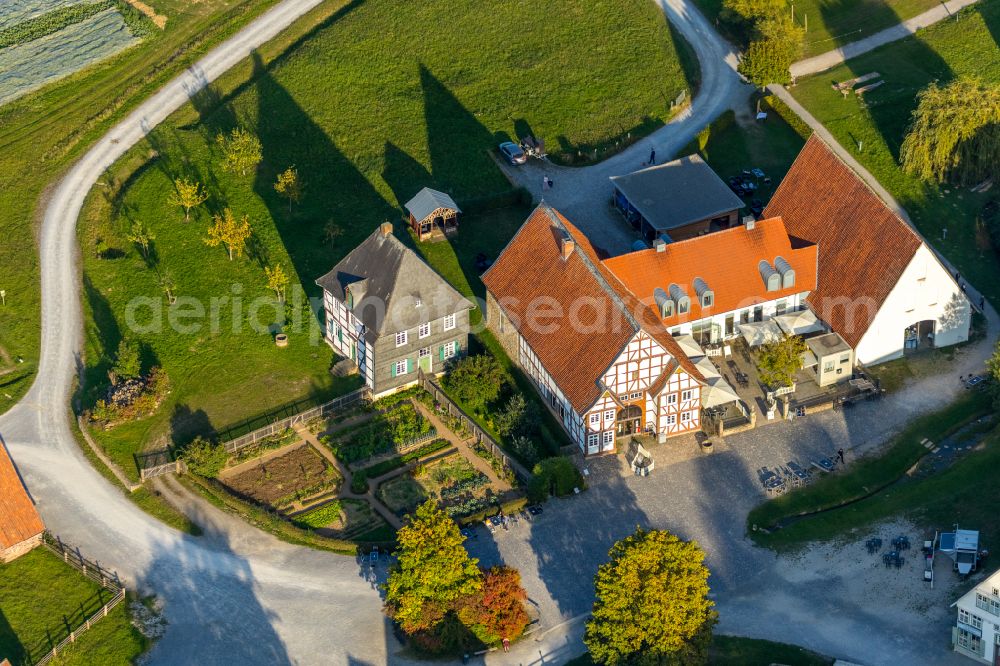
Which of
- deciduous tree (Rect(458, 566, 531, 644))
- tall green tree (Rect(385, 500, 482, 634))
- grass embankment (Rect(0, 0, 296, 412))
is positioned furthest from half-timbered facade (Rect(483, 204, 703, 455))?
grass embankment (Rect(0, 0, 296, 412))

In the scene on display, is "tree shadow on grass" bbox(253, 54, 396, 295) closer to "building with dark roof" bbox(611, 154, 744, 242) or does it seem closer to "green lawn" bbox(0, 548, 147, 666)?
"building with dark roof" bbox(611, 154, 744, 242)

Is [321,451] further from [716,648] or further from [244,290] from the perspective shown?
[716,648]

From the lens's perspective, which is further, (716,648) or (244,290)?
(244,290)

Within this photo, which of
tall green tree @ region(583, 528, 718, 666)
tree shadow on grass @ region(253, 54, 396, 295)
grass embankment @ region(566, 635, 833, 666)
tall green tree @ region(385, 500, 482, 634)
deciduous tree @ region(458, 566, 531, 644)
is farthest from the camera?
tree shadow on grass @ region(253, 54, 396, 295)

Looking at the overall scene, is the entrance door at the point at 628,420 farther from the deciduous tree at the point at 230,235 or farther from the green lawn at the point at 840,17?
the green lawn at the point at 840,17

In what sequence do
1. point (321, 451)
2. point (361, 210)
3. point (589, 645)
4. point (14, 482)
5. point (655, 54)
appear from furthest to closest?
point (655, 54) < point (361, 210) < point (321, 451) < point (14, 482) < point (589, 645)

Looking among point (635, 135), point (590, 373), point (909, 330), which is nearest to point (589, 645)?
point (590, 373)

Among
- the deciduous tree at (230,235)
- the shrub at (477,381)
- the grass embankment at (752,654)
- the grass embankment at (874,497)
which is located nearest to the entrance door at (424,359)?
the shrub at (477,381)
